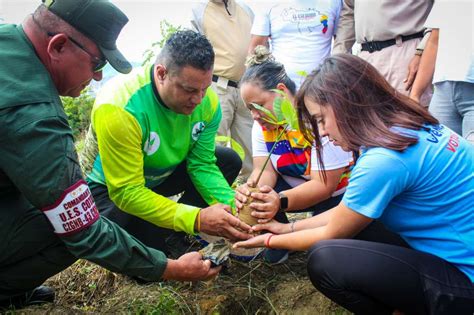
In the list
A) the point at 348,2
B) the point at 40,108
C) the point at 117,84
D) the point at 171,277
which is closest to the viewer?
the point at 40,108

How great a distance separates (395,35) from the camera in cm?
292

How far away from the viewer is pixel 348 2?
3350 millimetres

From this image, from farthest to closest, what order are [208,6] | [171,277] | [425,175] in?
[208,6] < [171,277] < [425,175]

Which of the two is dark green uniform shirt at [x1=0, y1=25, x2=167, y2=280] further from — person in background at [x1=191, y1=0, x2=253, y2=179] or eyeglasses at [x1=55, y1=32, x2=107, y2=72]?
person in background at [x1=191, y1=0, x2=253, y2=179]

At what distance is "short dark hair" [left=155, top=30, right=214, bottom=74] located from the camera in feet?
7.30

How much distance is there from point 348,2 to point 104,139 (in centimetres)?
216

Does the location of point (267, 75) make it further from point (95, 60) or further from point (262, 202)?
point (95, 60)

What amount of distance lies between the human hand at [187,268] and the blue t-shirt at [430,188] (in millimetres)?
725

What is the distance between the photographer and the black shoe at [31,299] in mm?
1993

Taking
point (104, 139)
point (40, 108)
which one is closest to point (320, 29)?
point (104, 139)

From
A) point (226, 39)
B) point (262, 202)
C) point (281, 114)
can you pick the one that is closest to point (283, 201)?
point (262, 202)

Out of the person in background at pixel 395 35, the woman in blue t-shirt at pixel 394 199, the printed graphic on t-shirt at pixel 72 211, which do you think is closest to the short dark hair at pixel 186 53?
the woman in blue t-shirt at pixel 394 199

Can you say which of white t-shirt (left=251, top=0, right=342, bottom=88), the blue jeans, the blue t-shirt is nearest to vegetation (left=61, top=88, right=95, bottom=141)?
white t-shirt (left=251, top=0, right=342, bottom=88)

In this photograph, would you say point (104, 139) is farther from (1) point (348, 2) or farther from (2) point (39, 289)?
(1) point (348, 2)
